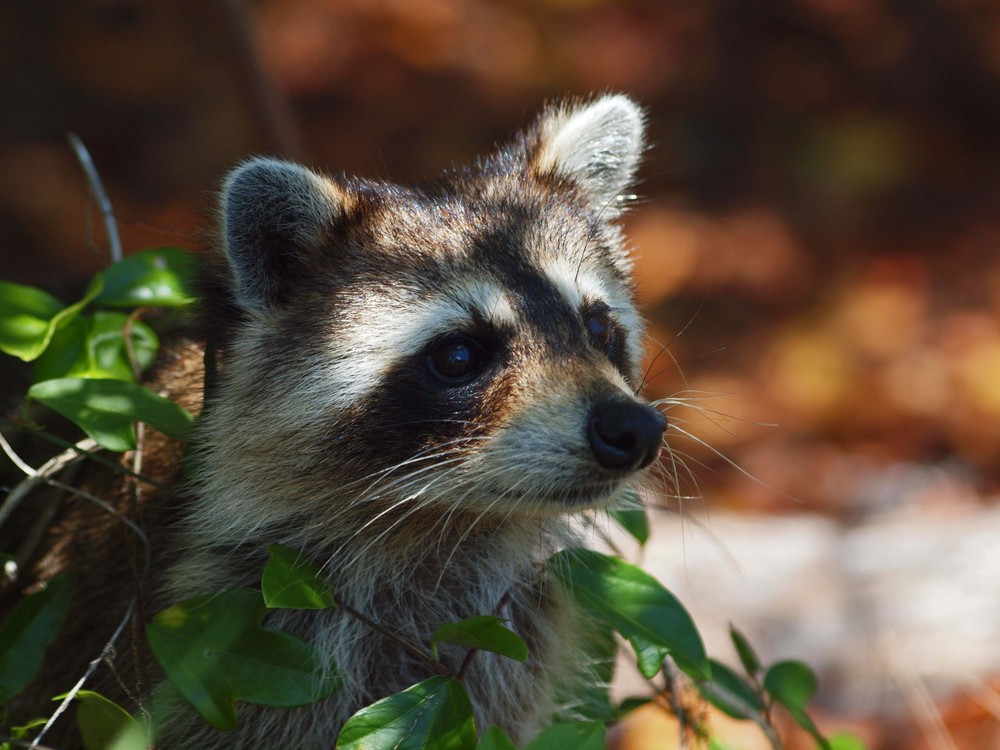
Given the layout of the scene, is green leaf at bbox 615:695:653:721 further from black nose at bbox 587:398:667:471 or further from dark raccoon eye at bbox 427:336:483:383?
dark raccoon eye at bbox 427:336:483:383

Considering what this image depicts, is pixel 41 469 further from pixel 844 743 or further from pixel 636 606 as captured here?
pixel 844 743

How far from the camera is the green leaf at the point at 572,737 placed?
2.25 meters

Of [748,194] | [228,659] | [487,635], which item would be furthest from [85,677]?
[748,194]

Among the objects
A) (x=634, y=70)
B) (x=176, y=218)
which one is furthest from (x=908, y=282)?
(x=176, y=218)

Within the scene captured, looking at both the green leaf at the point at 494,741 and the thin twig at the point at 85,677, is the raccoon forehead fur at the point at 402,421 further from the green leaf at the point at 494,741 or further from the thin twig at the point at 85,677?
the green leaf at the point at 494,741

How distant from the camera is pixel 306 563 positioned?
2.86 meters

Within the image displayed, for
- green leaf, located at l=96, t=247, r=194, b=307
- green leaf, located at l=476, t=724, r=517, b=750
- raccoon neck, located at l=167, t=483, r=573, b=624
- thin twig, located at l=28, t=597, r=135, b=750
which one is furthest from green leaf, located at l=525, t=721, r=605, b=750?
green leaf, located at l=96, t=247, r=194, b=307

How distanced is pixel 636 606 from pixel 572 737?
518mm

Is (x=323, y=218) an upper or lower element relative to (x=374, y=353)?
upper

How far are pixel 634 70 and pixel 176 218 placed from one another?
4.04 meters

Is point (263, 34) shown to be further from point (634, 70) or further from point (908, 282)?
point (908, 282)

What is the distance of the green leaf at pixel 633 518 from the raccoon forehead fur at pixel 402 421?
0.15 meters

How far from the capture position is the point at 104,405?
9.26ft

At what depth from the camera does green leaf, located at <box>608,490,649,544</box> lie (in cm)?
325
